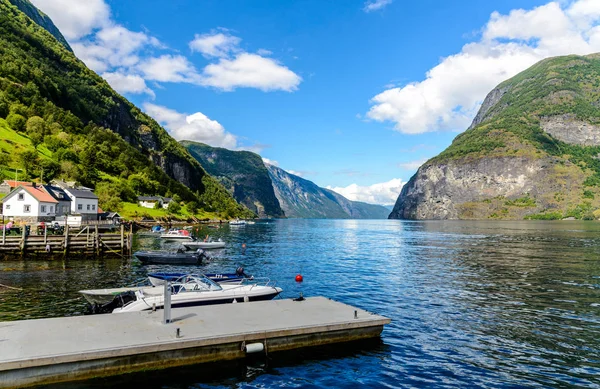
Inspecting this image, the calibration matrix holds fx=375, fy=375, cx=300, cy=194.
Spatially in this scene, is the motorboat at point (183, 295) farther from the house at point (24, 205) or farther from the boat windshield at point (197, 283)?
the house at point (24, 205)

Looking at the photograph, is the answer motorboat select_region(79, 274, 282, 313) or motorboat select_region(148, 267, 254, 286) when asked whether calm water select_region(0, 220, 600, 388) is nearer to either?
motorboat select_region(79, 274, 282, 313)

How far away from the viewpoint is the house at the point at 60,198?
9469 centimetres

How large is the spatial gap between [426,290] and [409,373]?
21.0m

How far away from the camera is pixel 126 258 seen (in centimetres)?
5694

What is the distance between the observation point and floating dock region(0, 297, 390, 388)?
15.3 m

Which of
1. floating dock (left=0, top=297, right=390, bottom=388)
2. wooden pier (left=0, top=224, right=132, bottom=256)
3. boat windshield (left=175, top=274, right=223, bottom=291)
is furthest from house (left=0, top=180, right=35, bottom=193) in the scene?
floating dock (left=0, top=297, right=390, bottom=388)

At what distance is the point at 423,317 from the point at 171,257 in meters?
38.0

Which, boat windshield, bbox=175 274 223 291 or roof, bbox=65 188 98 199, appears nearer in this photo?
boat windshield, bbox=175 274 223 291

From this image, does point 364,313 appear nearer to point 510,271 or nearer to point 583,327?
point 583,327

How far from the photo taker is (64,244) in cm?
5366

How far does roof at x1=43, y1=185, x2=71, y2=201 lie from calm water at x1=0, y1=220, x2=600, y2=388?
→ 177ft

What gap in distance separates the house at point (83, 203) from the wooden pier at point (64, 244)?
175ft

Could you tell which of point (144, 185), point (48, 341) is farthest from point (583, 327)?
point (144, 185)

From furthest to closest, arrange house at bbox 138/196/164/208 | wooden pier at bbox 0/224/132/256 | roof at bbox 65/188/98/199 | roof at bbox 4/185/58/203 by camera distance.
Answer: house at bbox 138/196/164/208
roof at bbox 65/188/98/199
roof at bbox 4/185/58/203
wooden pier at bbox 0/224/132/256
